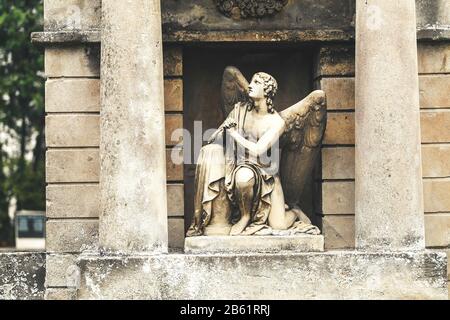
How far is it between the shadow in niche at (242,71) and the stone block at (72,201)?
137 centimetres

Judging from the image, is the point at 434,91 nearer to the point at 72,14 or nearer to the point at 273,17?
the point at 273,17

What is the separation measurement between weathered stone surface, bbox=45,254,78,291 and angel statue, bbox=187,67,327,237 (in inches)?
78.6

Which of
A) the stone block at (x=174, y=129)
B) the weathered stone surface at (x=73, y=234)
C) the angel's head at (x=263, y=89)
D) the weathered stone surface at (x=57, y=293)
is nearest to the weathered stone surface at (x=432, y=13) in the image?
the angel's head at (x=263, y=89)

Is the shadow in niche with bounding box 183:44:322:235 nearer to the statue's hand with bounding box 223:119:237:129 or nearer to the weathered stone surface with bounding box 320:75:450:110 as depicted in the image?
the weathered stone surface with bounding box 320:75:450:110

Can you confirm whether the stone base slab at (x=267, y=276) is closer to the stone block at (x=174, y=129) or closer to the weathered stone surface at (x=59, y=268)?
the weathered stone surface at (x=59, y=268)

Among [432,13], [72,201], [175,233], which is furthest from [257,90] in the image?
[72,201]

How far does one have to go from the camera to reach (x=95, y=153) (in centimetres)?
1484

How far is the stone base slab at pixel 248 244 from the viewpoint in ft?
43.8

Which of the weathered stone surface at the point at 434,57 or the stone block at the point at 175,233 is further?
the weathered stone surface at the point at 434,57

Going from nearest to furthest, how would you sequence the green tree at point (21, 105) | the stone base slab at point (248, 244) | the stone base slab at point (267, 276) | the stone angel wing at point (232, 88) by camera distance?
1. the stone base slab at point (267, 276)
2. the stone base slab at point (248, 244)
3. the stone angel wing at point (232, 88)
4. the green tree at point (21, 105)

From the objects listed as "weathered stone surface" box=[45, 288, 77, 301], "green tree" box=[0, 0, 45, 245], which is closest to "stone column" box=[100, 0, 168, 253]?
"weathered stone surface" box=[45, 288, 77, 301]

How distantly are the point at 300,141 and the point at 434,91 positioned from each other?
83.0 inches
